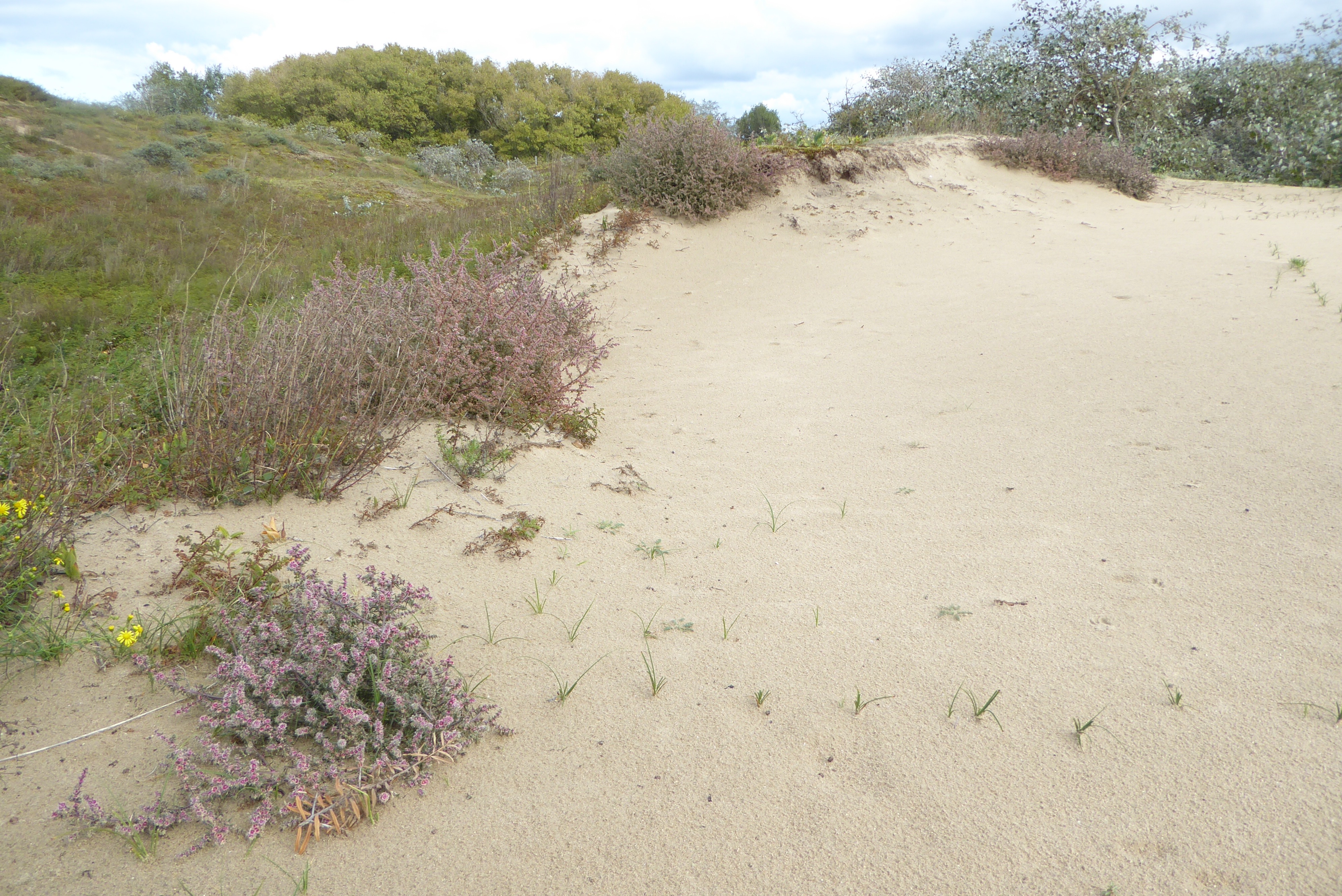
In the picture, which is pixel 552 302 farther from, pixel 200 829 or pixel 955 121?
pixel 955 121

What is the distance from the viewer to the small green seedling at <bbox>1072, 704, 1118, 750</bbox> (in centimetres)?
235

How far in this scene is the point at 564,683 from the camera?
2686 millimetres

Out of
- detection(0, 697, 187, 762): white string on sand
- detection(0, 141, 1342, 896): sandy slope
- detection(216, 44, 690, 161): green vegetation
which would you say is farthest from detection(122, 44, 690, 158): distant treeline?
detection(0, 697, 187, 762): white string on sand

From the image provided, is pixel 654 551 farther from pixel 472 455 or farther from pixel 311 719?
pixel 311 719

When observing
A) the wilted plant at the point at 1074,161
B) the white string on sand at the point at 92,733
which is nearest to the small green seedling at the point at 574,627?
the white string on sand at the point at 92,733

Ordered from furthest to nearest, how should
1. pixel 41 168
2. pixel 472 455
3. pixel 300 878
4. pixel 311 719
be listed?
pixel 41 168 < pixel 472 455 < pixel 311 719 < pixel 300 878

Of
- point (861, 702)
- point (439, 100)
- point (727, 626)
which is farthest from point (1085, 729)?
point (439, 100)

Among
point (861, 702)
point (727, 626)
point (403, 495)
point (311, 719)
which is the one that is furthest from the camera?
point (403, 495)

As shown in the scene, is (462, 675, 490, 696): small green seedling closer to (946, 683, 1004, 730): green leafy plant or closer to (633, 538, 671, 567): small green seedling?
(633, 538, 671, 567): small green seedling

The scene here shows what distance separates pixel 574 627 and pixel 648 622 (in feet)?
0.94

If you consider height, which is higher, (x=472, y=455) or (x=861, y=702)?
(x=472, y=455)

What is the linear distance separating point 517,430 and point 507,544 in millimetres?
1253

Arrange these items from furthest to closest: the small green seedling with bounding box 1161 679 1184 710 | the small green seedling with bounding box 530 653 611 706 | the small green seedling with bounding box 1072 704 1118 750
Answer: the small green seedling with bounding box 530 653 611 706
the small green seedling with bounding box 1161 679 1184 710
the small green seedling with bounding box 1072 704 1118 750

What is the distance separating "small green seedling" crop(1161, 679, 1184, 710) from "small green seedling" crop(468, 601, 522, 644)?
7.24 feet
